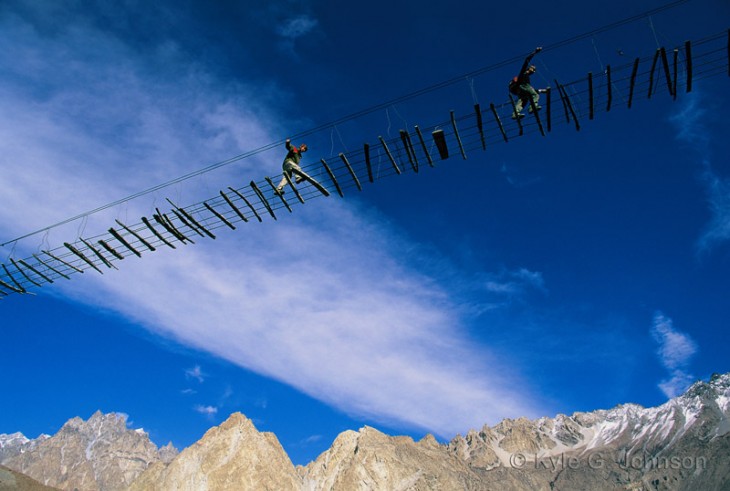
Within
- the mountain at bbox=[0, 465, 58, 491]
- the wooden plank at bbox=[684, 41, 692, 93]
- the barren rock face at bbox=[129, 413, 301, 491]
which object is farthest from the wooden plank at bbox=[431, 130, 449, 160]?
the barren rock face at bbox=[129, 413, 301, 491]

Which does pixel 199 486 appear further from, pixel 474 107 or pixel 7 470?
pixel 474 107

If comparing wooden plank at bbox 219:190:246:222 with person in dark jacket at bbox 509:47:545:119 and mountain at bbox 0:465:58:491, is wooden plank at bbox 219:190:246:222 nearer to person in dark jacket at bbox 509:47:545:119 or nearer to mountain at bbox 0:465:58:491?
person in dark jacket at bbox 509:47:545:119

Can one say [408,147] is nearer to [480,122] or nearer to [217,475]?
[480,122]

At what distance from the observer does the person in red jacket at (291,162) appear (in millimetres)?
18500

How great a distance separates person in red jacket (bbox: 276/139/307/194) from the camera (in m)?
18.5

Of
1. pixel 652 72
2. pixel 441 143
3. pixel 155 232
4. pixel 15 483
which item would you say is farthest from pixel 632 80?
pixel 15 483

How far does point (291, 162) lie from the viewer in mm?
18719

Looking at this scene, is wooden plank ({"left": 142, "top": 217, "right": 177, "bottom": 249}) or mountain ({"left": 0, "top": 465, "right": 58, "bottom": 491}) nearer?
wooden plank ({"left": 142, "top": 217, "right": 177, "bottom": 249})

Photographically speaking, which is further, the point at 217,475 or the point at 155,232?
the point at 217,475

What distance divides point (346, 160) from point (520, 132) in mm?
5751

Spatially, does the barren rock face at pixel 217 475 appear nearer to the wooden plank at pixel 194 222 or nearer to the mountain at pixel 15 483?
the mountain at pixel 15 483

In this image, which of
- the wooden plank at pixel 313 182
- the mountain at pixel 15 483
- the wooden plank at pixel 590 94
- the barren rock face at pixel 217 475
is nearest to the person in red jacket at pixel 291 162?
the wooden plank at pixel 313 182

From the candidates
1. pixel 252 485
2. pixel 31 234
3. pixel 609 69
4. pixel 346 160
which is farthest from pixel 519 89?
pixel 252 485

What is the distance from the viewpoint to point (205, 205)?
17953 mm
